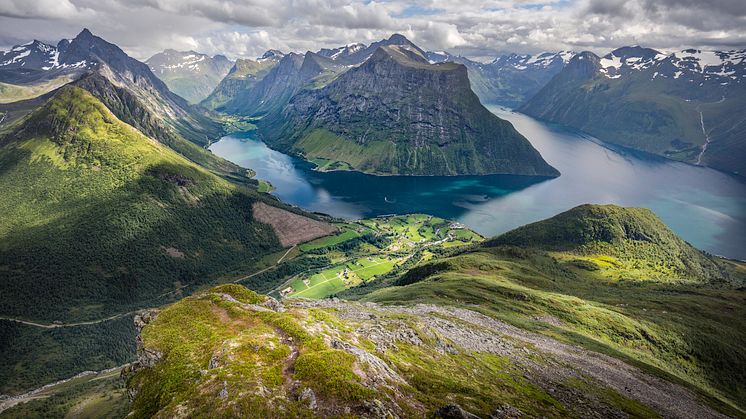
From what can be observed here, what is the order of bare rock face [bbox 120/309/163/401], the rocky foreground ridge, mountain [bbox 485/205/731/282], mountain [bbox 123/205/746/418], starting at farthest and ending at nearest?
mountain [bbox 485/205/731/282] → bare rock face [bbox 120/309/163/401] → mountain [bbox 123/205/746/418] → the rocky foreground ridge

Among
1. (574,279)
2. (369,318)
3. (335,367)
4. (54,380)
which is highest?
(335,367)

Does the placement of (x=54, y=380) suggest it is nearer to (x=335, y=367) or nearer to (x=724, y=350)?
(x=335, y=367)

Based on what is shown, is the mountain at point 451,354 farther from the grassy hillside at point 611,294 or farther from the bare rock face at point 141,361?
the grassy hillside at point 611,294

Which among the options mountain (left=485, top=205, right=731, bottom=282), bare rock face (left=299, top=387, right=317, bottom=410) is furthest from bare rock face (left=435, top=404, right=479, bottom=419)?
mountain (left=485, top=205, right=731, bottom=282)

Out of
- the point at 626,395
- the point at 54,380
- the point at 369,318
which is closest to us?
the point at 626,395

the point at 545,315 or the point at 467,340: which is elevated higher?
the point at 467,340

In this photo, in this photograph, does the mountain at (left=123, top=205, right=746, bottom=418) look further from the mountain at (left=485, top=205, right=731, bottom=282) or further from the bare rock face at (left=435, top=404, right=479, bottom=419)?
the mountain at (left=485, top=205, right=731, bottom=282)

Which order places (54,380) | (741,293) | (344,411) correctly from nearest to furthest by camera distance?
(344,411) < (741,293) < (54,380)

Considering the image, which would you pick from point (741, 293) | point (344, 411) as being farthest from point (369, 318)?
point (741, 293)

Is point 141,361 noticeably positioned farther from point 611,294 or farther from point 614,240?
point 614,240
